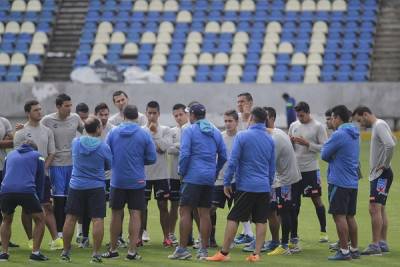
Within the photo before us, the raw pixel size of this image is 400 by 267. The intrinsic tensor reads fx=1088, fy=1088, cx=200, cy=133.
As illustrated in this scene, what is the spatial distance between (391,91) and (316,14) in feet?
19.3

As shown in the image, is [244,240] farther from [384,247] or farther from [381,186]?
[381,186]

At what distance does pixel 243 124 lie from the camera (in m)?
16.1

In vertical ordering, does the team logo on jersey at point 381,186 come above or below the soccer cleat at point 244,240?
above

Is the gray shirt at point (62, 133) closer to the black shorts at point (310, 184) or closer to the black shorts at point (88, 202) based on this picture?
the black shorts at point (88, 202)

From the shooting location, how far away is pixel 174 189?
15.8 m

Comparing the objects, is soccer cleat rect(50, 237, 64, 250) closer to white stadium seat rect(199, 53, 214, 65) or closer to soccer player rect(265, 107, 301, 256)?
soccer player rect(265, 107, 301, 256)

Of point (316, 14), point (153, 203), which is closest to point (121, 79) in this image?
point (316, 14)

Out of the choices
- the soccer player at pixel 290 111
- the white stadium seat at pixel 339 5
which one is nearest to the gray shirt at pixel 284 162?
the soccer player at pixel 290 111

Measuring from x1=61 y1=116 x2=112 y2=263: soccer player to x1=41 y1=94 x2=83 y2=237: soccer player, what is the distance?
161 cm

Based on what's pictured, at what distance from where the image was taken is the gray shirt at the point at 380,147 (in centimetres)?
1448

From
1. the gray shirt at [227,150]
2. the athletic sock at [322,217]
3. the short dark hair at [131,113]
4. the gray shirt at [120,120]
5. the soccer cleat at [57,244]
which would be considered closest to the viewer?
the short dark hair at [131,113]

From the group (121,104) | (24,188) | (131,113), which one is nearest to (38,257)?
(24,188)

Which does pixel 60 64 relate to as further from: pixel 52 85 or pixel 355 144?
pixel 355 144

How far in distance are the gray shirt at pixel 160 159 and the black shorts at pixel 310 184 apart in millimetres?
2002
